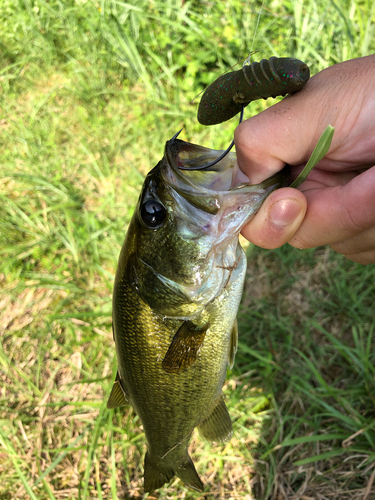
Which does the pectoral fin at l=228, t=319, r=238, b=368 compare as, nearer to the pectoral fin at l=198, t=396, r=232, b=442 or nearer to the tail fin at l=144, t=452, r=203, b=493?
the pectoral fin at l=198, t=396, r=232, b=442

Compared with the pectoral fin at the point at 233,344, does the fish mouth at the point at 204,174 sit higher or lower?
higher

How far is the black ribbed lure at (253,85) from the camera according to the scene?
3.48 feet

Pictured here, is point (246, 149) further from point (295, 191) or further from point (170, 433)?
point (170, 433)

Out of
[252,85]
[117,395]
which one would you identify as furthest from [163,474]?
[252,85]

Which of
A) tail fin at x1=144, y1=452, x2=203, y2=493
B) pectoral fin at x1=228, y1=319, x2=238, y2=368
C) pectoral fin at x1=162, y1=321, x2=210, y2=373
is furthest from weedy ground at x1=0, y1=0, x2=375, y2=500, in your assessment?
pectoral fin at x1=162, y1=321, x2=210, y2=373

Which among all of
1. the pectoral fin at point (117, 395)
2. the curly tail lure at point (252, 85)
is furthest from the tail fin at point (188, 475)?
the curly tail lure at point (252, 85)

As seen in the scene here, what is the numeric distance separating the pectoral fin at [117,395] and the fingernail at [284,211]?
4.18 ft

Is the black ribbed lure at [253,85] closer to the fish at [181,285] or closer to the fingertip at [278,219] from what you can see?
the fish at [181,285]

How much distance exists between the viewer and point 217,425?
188 cm

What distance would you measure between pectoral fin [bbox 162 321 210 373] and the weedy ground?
1.16 metres

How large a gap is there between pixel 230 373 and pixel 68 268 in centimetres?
205

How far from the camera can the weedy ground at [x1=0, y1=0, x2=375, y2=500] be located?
237 cm

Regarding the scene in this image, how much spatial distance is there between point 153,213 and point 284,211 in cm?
57

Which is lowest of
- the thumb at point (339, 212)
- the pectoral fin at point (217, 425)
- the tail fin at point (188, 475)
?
the tail fin at point (188, 475)
